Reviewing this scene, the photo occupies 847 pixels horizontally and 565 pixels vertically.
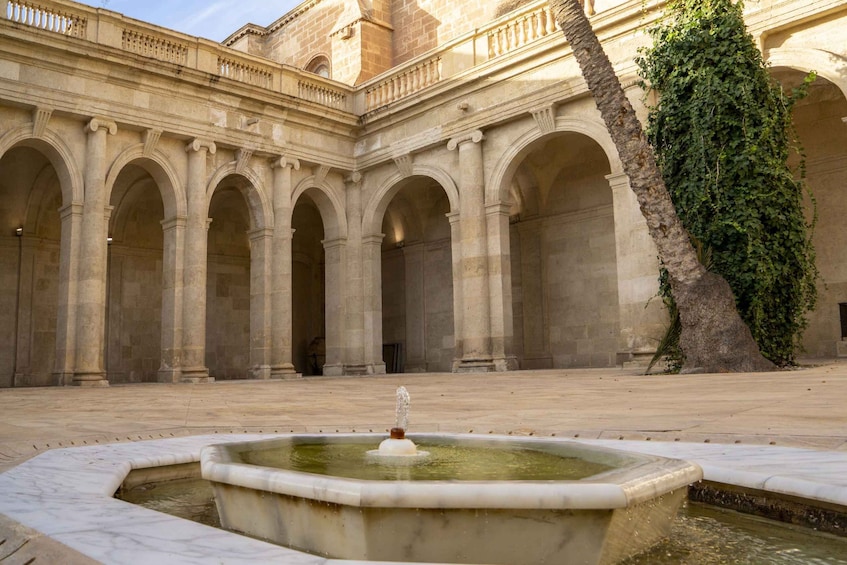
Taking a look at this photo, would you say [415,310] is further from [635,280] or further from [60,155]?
[60,155]

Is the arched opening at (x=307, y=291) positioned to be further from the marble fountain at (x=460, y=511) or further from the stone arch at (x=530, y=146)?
the marble fountain at (x=460, y=511)

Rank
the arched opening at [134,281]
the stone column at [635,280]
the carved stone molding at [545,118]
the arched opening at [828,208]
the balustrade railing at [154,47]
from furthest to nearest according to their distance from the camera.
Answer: the arched opening at [134,281] < the balustrade railing at [154,47] < the carved stone molding at [545,118] < the arched opening at [828,208] < the stone column at [635,280]

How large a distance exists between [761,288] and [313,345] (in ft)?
54.0

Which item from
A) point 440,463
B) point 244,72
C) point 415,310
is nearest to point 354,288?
point 415,310

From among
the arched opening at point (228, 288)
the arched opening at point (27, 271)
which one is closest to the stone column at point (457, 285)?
Answer: the arched opening at point (228, 288)

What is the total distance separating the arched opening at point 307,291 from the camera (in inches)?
989

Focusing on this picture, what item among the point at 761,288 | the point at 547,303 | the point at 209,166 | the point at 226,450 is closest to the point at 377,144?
the point at 209,166

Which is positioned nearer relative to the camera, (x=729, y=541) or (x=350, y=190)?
(x=729, y=541)

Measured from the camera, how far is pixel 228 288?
23312 mm

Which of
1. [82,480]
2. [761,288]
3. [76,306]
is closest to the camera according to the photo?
[82,480]

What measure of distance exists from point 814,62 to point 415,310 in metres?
13.6

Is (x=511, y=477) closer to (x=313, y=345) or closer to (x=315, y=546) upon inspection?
(x=315, y=546)

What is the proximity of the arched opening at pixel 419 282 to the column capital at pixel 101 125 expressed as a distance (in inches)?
338

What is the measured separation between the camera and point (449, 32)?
2252 centimetres
